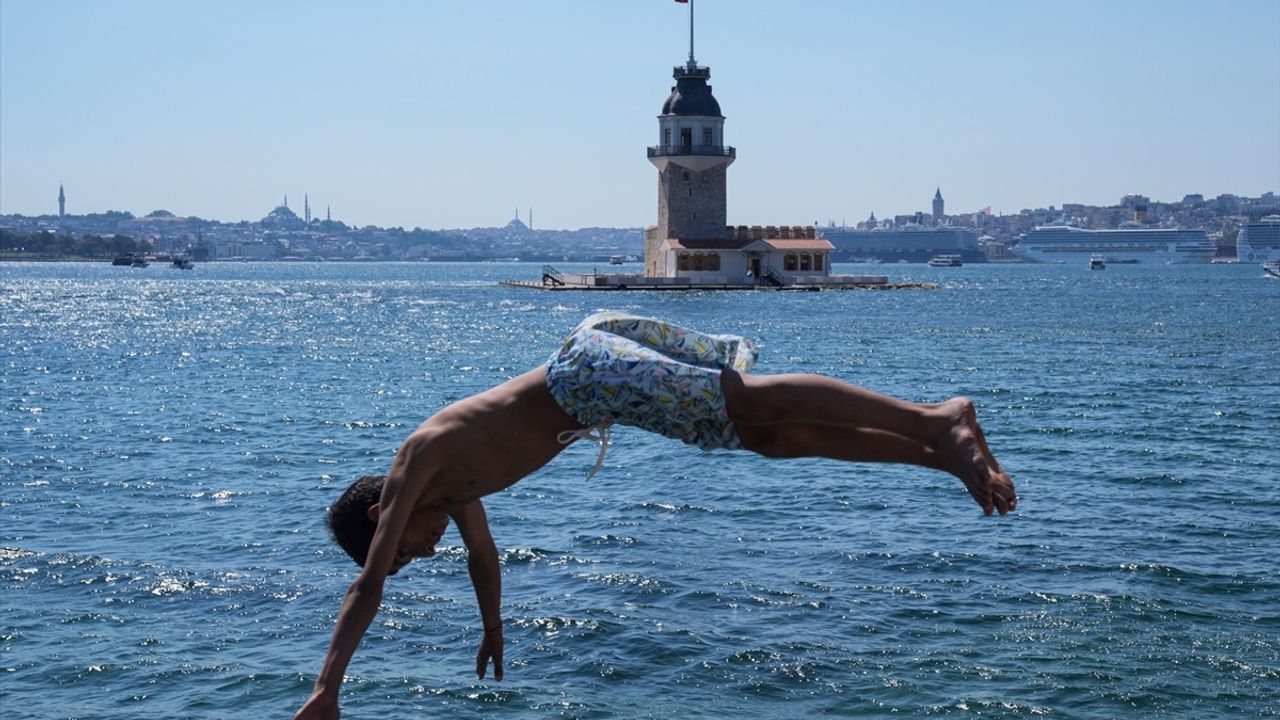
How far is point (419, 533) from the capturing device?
18.8ft

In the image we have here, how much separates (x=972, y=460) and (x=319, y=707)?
95.4 inches

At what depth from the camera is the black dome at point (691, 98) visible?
83.9 metres

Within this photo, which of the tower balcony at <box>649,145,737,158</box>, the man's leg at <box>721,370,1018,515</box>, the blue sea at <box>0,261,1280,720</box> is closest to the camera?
the man's leg at <box>721,370,1018,515</box>

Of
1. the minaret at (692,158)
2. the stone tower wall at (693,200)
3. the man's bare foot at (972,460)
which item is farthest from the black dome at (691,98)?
the man's bare foot at (972,460)

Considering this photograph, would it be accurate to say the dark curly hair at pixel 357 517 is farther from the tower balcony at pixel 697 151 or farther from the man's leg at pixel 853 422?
the tower balcony at pixel 697 151

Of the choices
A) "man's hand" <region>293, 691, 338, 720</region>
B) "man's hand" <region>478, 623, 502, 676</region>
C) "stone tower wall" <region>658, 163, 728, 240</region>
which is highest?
"stone tower wall" <region>658, 163, 728, 240</region>

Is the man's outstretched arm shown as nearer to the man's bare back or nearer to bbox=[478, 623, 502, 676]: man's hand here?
bbox=[478, 623, 502, 676]: man's hand

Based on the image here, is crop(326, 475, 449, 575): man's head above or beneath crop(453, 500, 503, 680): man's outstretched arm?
above

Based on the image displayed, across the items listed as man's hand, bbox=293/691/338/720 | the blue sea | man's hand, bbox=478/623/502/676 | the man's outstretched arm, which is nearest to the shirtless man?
man's hand, bbox=293/691/338/720

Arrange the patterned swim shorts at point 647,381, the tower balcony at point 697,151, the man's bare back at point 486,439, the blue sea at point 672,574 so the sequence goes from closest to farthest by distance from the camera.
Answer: the patterned swim shorts at point 647,381
the man's bare back at point 486,439
the blue sea at point 672,574
the tower balcony at point 697,151

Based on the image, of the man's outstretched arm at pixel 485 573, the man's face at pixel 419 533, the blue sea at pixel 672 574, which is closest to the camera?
the man's face at pixel 419 533

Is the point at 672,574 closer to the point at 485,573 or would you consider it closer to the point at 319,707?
the point at 485,573

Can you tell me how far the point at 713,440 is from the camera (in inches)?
219

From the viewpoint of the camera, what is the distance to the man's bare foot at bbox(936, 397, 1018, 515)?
16.2ft
